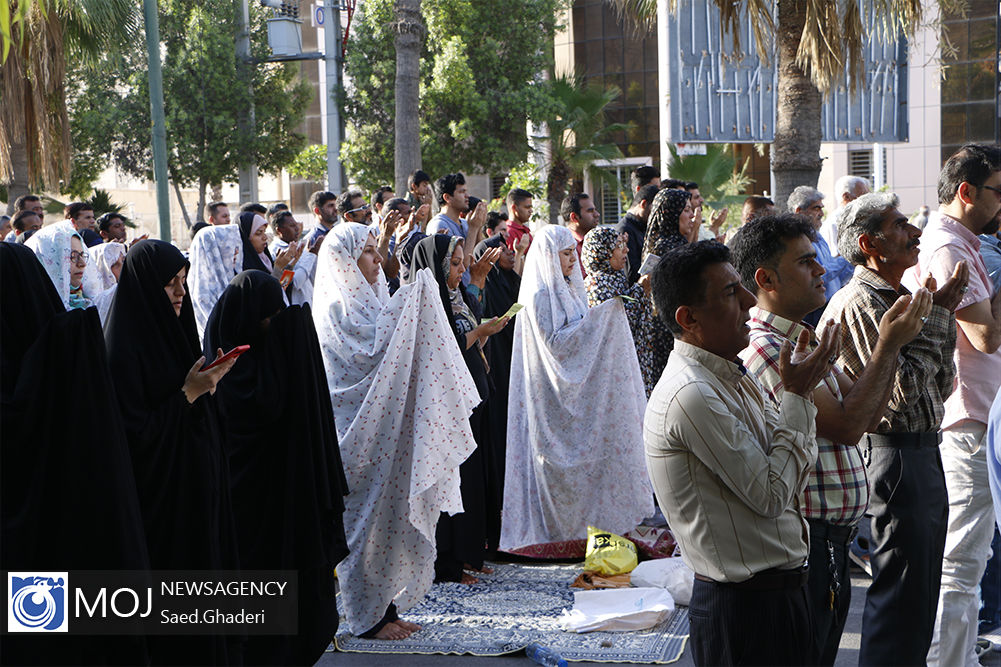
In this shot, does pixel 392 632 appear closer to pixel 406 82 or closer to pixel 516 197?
pixel 516 197

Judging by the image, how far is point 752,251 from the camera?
3039 millimetres

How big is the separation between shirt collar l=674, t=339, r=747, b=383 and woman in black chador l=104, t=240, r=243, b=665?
1.67m

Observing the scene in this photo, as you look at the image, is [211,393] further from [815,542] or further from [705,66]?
[705,66]

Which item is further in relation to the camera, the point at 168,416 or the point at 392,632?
Answer: the point at 392,632

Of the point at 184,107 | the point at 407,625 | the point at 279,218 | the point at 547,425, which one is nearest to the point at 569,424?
the point at 547,425

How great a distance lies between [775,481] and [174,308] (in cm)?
224

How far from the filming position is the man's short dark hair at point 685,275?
2666 mm

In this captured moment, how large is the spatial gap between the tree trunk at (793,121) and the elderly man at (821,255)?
1555 mm

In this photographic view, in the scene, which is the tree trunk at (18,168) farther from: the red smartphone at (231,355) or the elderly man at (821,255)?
the red smartphone at (231,355)

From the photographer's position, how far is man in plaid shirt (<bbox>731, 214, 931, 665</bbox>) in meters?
2.94

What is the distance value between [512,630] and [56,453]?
243 cm

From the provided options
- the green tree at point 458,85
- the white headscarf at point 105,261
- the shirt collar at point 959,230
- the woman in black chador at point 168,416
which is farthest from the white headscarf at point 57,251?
the green tree at point 458,85

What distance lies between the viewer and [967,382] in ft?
13.1

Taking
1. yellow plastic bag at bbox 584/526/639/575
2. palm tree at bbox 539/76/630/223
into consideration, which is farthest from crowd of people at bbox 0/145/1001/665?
palm tree at bbox 539/76/630/223
